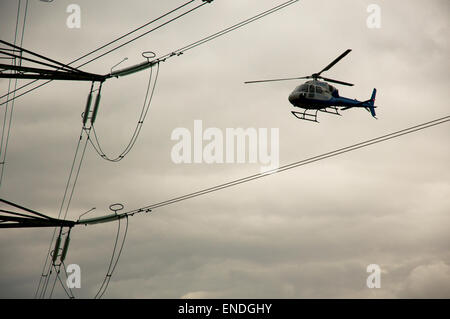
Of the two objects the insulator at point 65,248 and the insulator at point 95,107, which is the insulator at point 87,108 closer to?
the insulator at point 95,107

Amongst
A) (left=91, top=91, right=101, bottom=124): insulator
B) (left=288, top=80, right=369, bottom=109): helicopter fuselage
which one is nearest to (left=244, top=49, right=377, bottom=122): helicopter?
(left=288, top=80, right=369, bottom=109): helicopter fuselage

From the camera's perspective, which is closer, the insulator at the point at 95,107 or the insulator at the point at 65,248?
the insulator at the point at 95,107

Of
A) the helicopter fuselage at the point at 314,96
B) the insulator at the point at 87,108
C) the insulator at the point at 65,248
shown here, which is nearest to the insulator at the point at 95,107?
the insulator at the point at 87,108

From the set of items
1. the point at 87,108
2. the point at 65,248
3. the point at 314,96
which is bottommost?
the point at 65,248

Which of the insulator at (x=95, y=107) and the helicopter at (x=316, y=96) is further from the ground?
the helicopter at (x=316, y=96)

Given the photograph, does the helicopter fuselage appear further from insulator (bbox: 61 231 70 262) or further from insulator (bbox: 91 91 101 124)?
insulator (bbox: 61 231 70 262)

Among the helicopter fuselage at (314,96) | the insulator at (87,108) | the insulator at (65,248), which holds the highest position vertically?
the helicopter fuselage at (314,96)

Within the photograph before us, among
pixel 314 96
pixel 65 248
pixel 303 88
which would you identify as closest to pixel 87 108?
pixel 65 248

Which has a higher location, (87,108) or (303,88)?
(303,88)

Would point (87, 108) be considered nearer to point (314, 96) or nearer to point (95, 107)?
point (95, 107)

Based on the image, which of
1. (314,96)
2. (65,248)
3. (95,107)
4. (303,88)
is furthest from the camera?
(303,88)
